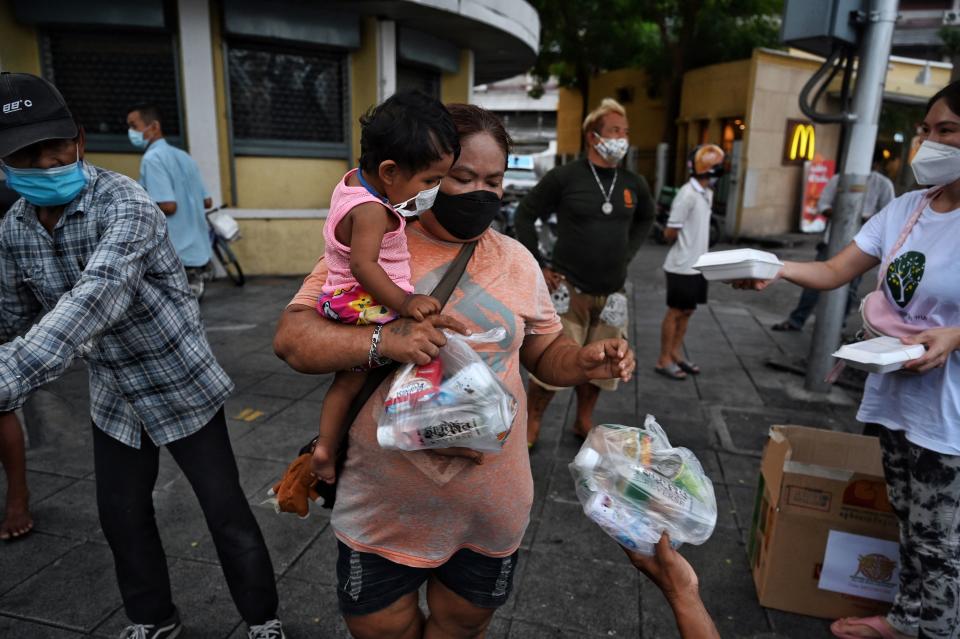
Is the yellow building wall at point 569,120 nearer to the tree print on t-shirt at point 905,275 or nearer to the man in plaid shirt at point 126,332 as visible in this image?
the tree print on t-shirt at point 905,275

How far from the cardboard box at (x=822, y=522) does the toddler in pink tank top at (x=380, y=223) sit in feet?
6.02

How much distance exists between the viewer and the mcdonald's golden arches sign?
1547 cm

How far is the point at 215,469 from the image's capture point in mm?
2240

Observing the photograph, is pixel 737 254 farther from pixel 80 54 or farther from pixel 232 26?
pixel 80 54

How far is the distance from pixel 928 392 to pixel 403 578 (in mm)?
1720

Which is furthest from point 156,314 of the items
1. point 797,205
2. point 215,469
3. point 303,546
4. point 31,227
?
point 797,205

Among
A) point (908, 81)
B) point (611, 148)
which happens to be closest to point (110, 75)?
point (611, 148)

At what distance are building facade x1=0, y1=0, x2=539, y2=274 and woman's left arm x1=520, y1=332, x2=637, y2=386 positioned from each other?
7.29 m

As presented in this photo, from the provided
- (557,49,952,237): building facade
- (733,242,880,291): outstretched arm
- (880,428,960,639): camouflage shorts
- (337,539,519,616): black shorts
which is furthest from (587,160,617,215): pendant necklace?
(557,49,952,237): building facade

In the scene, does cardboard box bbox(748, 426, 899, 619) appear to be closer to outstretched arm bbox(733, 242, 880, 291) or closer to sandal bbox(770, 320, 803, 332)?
outstretched arm bbox(733, 242, 880, 291)

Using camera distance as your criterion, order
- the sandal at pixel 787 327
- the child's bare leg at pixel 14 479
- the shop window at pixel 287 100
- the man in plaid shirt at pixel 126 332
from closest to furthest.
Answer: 1. the man in plaid shirt at pixel 126 332
2. the child's bare leg at pixel 14 479
3. the sandal at pixel 787 327
4. the shop window at pixel 287 100

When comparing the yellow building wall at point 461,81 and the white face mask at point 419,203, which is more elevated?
the yellow building wall at point 461,81

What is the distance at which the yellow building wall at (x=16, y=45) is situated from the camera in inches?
291

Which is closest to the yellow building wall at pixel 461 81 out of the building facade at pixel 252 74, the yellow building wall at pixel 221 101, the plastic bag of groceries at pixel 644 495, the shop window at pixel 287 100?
the building facade at pixel 252 74
